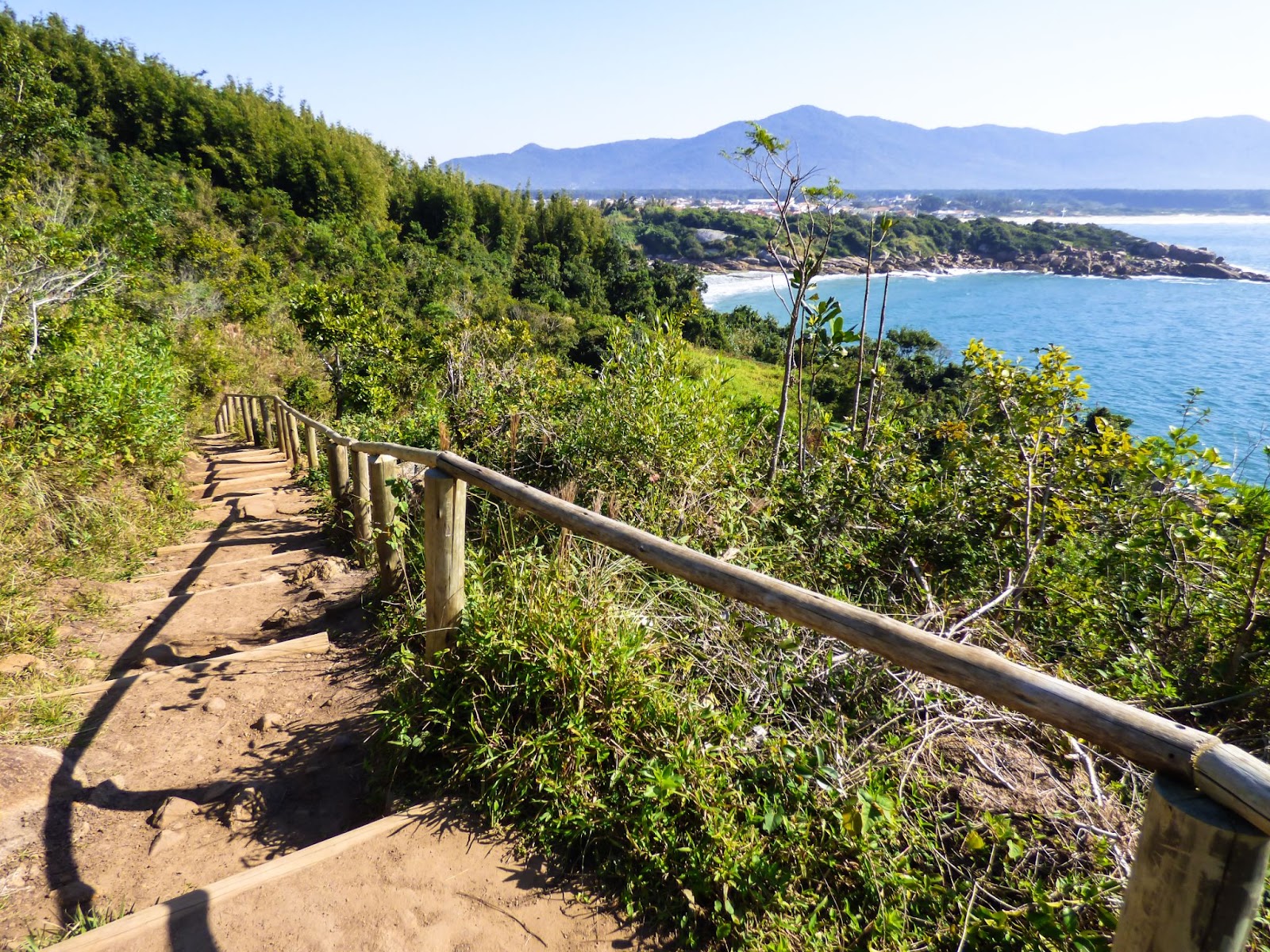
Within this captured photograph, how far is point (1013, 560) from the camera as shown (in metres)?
3.68

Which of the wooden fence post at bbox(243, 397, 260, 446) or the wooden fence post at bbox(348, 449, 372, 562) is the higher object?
the wooden fence post at bbox(348, 449, 372, 562)

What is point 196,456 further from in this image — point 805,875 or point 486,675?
point 805,875

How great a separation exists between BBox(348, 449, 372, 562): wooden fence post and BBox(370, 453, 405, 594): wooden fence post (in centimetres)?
44

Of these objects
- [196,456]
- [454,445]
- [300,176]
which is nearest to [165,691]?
[454,445]

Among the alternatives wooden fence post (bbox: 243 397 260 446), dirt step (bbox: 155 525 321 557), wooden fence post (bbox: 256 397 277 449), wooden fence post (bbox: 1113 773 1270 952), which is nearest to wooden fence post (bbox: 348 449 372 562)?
dirt step (bbox: 155 525 321 557)

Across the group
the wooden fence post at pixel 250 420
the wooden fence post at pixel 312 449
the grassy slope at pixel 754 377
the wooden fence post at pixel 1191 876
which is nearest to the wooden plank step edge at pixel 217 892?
the wooden fence post at pixel 1191 876

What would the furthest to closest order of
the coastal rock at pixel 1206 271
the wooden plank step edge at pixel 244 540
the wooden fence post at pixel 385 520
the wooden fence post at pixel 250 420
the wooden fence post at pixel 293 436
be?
the coastal rock at pixel 1206 271
the wooden fence post at pixel 250 420
the wooden fence post at pixel 293 436
the wooden plank step edge at pixel 244 540
the wooden fence post at pixel 385 520

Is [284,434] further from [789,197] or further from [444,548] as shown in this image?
[444,548]

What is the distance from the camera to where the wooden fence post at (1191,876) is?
950 millimetres

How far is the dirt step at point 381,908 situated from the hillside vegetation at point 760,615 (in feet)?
0.44

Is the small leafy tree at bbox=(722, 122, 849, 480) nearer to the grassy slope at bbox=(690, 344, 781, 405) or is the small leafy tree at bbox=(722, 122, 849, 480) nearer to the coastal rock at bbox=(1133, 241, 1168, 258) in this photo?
the grassy slope at bbox=(690, 344, 781, 405)

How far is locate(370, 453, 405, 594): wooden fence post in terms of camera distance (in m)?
3.39

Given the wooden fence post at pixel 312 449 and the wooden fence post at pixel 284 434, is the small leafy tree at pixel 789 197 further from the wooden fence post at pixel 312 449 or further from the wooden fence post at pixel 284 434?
the wooden fence post at pixel 284 434

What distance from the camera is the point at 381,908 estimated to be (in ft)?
6.14
